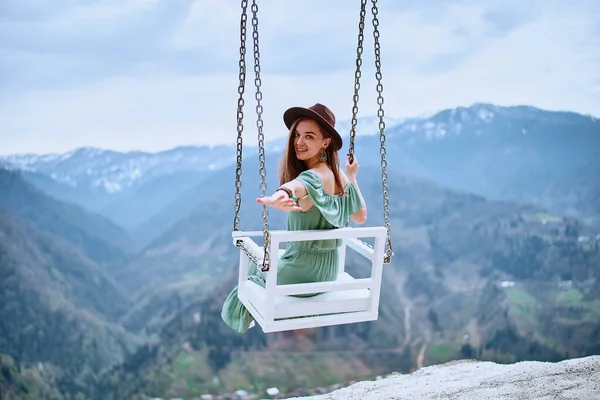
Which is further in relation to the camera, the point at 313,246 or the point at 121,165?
the point at 121,165

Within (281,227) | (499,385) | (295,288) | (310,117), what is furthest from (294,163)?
(281,227)

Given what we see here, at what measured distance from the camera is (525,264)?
16.8 m

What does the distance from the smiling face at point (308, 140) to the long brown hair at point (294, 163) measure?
0.08ft

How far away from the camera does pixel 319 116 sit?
3068 millimetres

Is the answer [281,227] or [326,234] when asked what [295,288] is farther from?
[281,227]

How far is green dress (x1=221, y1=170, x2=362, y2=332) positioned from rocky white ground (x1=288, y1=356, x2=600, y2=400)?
1351 mm

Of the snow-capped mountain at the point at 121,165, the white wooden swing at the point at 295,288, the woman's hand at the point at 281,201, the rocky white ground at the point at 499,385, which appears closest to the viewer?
the woman's hand at the point at 281,201

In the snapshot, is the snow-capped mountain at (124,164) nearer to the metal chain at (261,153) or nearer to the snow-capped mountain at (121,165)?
the snow-capped mountain at (121,165)

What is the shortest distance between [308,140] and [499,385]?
207cm

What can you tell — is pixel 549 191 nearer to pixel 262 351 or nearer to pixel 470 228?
pixel 470 228

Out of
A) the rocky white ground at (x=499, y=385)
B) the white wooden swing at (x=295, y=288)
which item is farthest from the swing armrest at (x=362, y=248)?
the rocky white ground at (x=499, y=385)

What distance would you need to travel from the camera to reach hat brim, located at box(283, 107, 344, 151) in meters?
3.07

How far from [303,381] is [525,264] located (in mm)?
6865

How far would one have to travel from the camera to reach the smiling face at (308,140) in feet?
10.2
